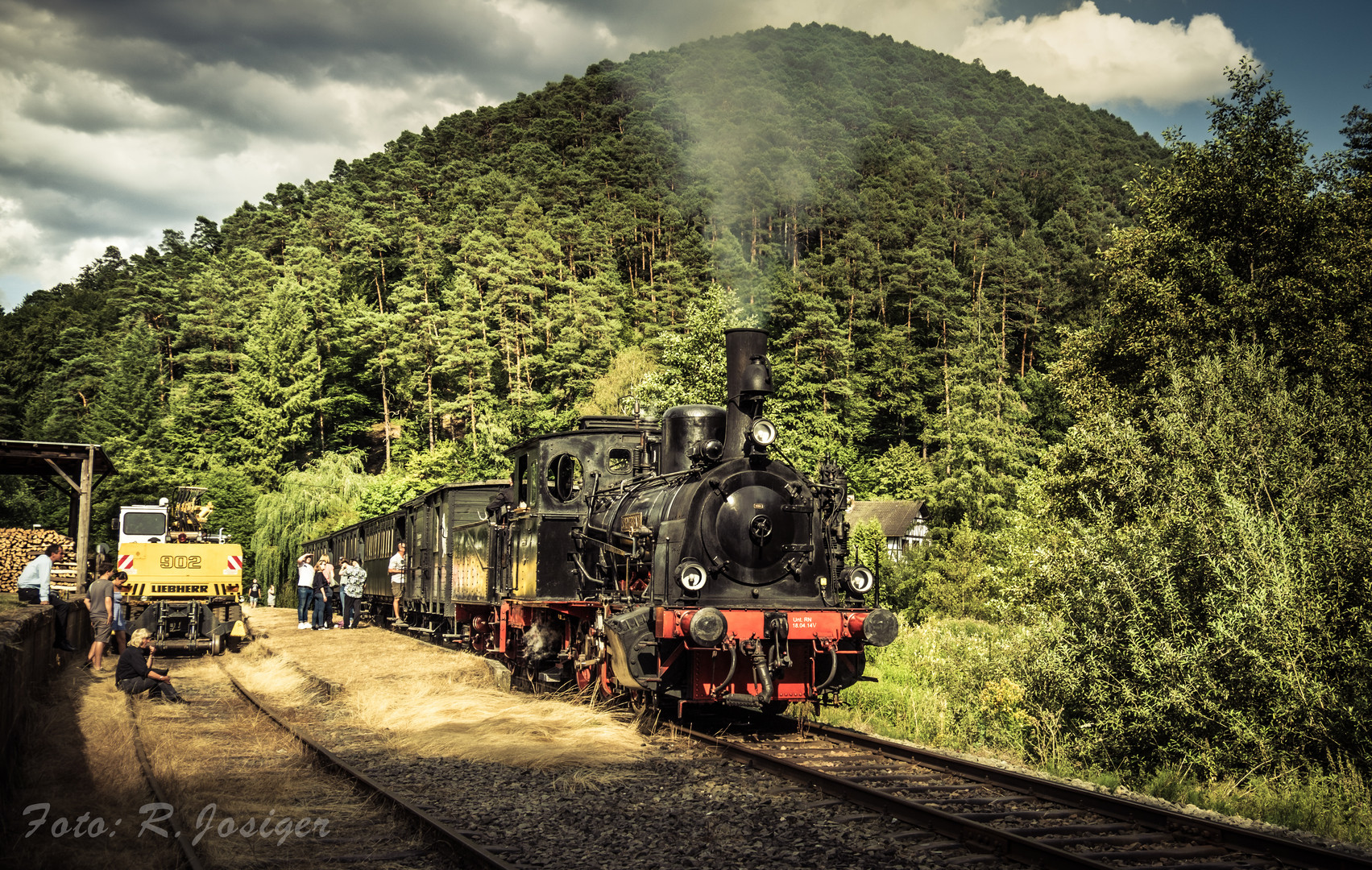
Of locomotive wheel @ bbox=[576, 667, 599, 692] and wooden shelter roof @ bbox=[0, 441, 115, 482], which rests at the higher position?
wooden shelter roof @ bbox=[0, 441, 115, 482]

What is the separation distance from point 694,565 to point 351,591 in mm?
17969

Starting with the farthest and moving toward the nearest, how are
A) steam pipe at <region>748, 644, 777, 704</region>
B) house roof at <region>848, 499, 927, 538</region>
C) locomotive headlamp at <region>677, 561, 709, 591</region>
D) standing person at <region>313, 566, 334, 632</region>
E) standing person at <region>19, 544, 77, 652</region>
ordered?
house roof at <region>848, 499, 927, 538</region> → standing person at <region>313, 566, 334, 632</region> → standing person at <region>19, 544, 77, 652</region> → locomotive headlamp at <region>677, 561, 709, 591</region> → steam pipe at <region>748, 644, 777, 704</region>

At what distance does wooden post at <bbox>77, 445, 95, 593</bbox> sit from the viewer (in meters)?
18.8

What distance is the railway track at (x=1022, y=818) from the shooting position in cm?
560

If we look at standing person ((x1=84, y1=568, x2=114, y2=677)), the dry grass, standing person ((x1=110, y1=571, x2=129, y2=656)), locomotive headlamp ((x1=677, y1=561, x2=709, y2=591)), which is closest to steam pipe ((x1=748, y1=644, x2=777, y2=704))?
locomotive headlamp ((x1=677, y1=561, x2=709, y2=591))

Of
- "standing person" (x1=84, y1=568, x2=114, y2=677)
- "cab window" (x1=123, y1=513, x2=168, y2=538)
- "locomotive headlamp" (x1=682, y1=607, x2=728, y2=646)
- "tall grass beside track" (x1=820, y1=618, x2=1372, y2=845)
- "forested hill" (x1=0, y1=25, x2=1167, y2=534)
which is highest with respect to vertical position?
"forested hill" (x1=0, y1=25, x2=1167, y2=534)

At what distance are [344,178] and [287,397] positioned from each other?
43.2 metres

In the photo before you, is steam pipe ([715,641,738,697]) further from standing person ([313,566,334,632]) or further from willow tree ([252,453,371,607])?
willow tree ([252,453,371,607])

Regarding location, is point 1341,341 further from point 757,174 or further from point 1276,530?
point 757,174

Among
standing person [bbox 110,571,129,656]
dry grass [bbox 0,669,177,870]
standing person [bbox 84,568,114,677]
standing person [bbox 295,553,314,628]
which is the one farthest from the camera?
standing person [bbox 295,553,314,628]

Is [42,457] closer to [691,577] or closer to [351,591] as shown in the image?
[351,591]

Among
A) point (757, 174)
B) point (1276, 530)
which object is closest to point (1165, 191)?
point (1276, 530)

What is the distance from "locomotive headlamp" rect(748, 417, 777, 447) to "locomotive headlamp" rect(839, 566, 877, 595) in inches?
64.7

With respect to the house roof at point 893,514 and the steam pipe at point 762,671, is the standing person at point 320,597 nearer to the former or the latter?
the steam pipe at point 762,671
